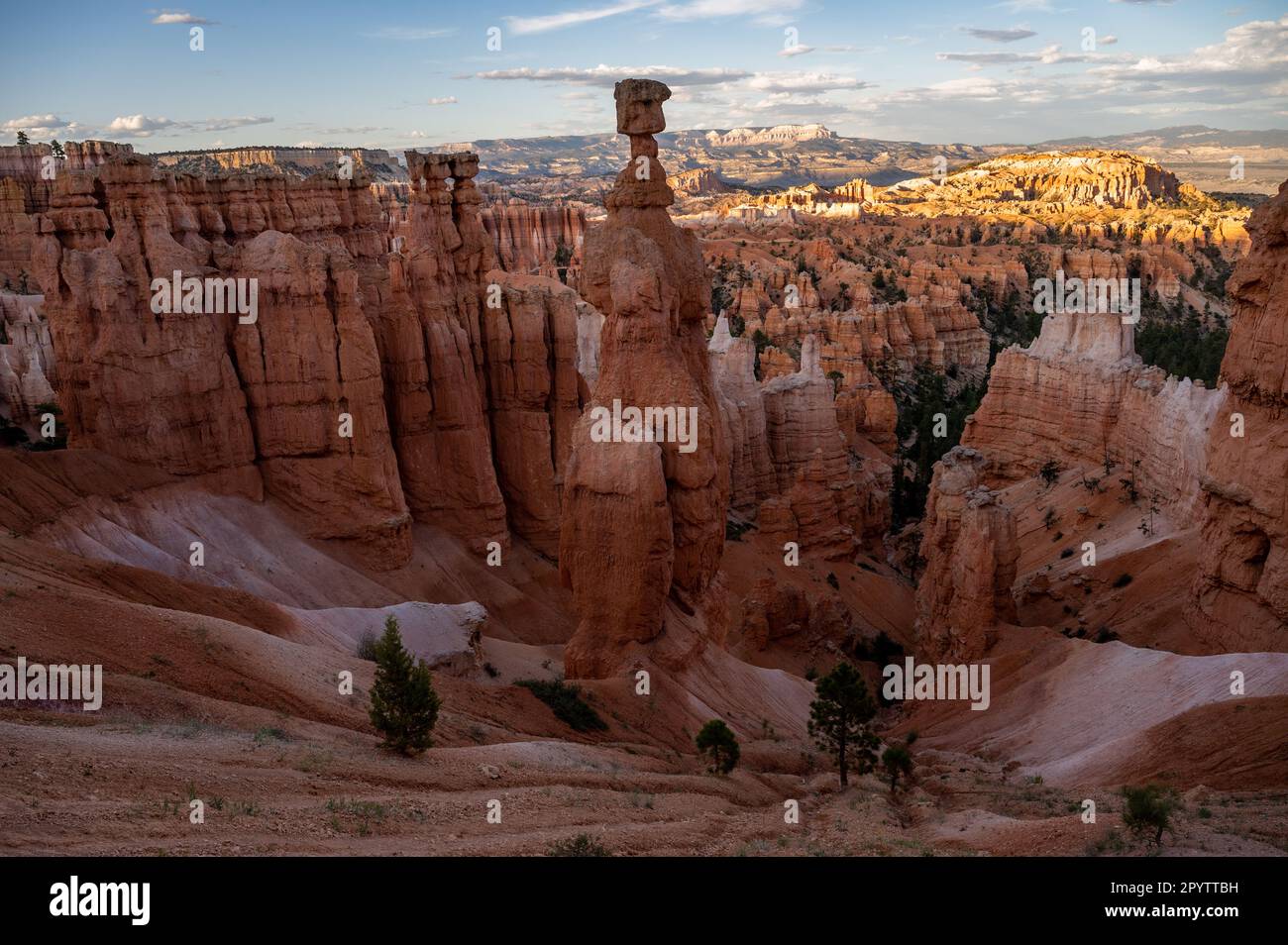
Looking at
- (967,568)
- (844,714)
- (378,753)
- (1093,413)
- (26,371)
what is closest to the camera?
(378,753)

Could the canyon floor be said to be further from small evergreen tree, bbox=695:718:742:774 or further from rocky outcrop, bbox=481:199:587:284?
rocky outcrop, bbox=481:199:587:284

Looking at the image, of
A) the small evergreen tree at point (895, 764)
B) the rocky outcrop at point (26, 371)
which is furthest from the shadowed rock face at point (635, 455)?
the rocky outcrop at point (26, 371)

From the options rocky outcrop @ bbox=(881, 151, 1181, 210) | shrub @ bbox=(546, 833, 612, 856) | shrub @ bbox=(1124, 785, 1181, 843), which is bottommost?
shrub @ bbox=(1124, 785, 1181, 843)

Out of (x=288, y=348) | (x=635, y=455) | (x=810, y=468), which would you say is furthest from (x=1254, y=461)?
(x=288, y=348)

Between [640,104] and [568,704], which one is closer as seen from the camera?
[568,704]

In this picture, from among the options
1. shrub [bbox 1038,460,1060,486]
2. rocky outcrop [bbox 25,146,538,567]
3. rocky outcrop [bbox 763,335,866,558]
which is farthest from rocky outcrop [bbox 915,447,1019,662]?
rocky outcrop [bbox 25,146,538,567]

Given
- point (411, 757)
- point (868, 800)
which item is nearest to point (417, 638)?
point (411, 757)

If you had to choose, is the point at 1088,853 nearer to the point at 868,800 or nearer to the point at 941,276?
the point at 868,800

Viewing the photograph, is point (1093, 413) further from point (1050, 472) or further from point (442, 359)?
point (442, 359)
